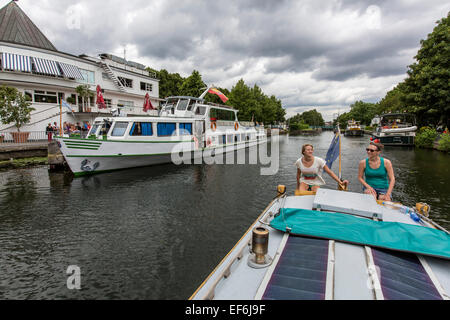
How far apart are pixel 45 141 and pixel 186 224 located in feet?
72.9

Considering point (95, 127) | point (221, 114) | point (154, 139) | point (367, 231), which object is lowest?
point (367, 231)

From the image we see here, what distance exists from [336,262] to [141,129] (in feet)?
51.8

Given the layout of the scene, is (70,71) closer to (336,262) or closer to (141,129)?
(141,129)

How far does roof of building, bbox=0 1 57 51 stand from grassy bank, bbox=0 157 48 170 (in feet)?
51.3

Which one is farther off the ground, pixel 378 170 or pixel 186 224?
pixel 378 170

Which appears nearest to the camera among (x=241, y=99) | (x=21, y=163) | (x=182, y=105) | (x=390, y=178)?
(x=390, y=178)

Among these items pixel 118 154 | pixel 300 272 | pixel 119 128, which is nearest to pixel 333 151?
pixel 300 272

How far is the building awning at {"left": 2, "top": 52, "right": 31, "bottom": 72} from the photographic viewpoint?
23.5 meters

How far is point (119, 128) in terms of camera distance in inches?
626

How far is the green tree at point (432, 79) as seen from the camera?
26766mm

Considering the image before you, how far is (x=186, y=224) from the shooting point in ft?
25.2

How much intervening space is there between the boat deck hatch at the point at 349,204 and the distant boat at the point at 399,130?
→ 3238cm
